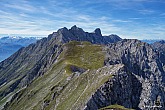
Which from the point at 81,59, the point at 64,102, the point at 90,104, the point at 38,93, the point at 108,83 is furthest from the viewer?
the point at 81,59

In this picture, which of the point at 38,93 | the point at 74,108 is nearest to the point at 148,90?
the point at 74,108

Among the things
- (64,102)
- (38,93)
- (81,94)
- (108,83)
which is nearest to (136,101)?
(108,83)

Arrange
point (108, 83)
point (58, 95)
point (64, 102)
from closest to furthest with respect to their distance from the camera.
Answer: point (108, 83) → point (64, 102) → point (58, 95)

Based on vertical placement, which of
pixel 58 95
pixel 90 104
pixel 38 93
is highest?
pixel 90 104

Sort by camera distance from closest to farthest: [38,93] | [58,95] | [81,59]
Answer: [58,95], [38,93], [81,59]

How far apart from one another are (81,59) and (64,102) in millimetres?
87895

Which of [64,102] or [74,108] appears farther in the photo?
[64,102]

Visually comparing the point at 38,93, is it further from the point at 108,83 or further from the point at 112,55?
the point at 108,83

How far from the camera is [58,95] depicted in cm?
11431

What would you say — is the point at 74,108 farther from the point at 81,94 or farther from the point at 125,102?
the point at 125,102

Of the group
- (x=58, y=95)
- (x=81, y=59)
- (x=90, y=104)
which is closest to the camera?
(x=90, y=104)

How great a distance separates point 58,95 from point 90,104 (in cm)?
3523

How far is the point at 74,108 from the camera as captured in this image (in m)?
84.4

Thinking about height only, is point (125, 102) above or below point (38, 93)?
above
